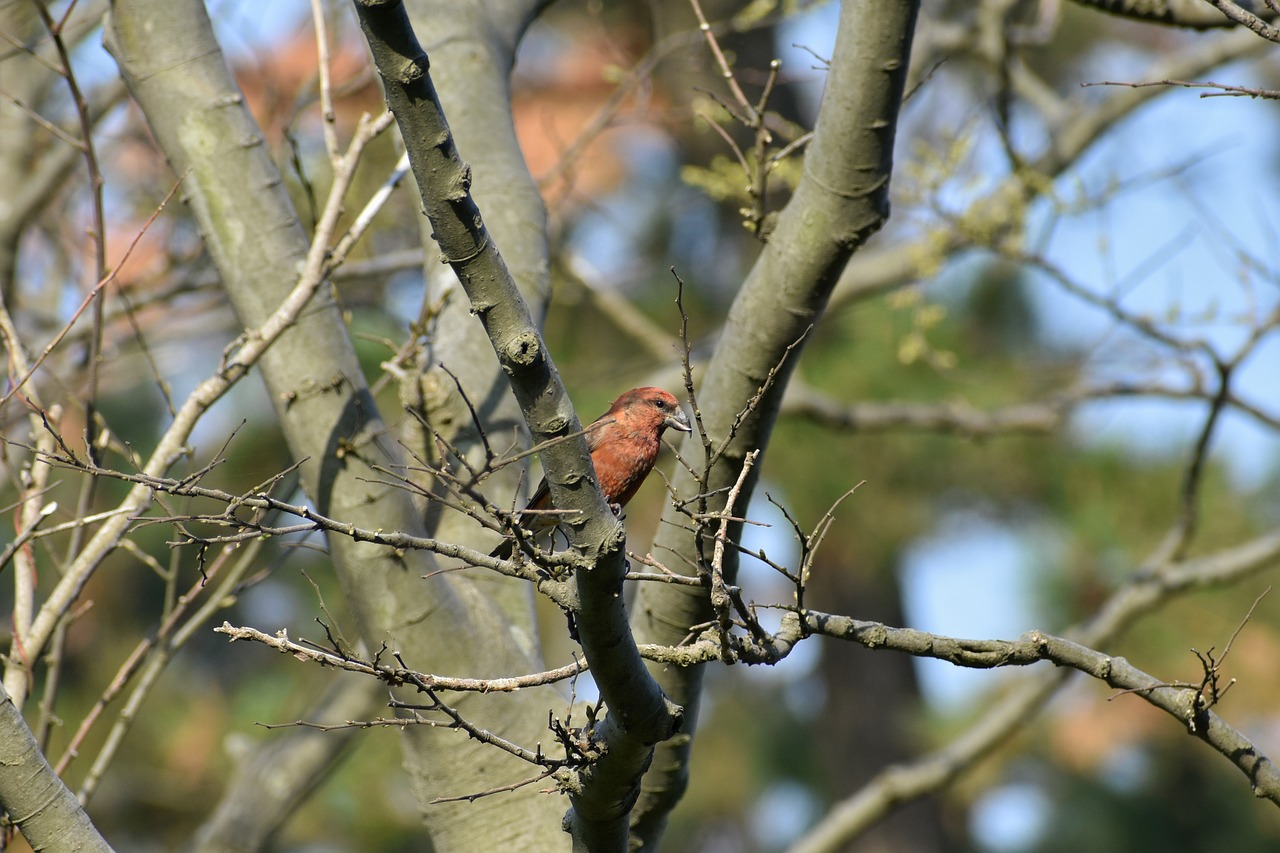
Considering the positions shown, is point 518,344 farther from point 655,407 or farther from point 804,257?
point 655,407

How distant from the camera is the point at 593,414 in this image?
6246mm

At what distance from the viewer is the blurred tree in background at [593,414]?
2832 mm

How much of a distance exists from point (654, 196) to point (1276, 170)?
23.8 feet

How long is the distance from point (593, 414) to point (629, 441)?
2076 millimetres

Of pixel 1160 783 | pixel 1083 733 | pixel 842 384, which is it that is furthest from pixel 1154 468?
pixel 1160 783

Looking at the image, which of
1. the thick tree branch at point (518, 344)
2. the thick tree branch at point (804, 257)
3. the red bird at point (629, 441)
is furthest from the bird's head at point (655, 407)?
the thick tree branch at point (518, 344)

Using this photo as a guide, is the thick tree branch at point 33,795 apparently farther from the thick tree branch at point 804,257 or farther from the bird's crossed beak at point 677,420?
the bird's crossed beak at point 677,420

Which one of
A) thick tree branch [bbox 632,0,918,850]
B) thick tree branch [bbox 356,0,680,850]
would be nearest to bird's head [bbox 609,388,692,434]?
thick tree branch [bbox 632,0,918,850]

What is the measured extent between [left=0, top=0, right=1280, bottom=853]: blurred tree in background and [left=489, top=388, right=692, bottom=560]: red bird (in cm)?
40

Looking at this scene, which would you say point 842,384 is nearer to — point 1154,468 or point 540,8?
point 1154,468

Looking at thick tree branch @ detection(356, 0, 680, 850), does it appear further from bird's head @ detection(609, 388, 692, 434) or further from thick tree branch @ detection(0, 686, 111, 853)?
bird's head @ detection(609, 388, 692, 434)

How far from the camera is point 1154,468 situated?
734 centimetres

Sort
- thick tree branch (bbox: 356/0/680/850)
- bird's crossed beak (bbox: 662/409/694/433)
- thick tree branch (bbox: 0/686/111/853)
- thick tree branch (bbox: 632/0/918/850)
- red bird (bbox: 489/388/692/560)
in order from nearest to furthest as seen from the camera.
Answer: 1. thick tree branch (bbox: 356/0/680/850)
2. thick tree branch (bbox: 0/686/111/853)
3. thick tree branch (bbox: 632/0/918/850)
4. red bird (bbox: 489/388/692/560)
5. bird's crossed beak (bbox: 662/409/694/433)

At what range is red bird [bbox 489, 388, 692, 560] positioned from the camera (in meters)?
4.17
